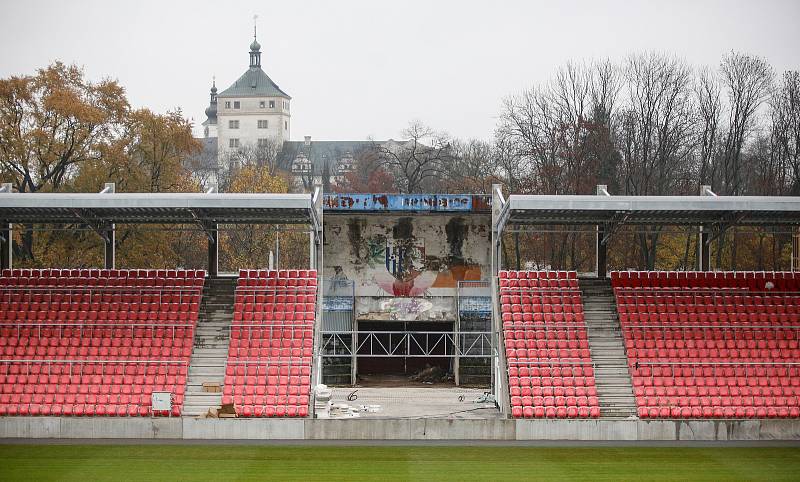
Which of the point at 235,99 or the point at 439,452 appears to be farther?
the point at 235,99

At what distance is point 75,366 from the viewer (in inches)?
1067

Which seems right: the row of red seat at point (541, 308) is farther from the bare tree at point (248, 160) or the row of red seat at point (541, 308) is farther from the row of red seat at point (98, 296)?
the bare tree at point (248, 160)

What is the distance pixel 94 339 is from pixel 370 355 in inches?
318

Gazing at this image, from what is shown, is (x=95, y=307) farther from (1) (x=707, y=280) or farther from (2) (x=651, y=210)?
(1) (x=707, y=280)

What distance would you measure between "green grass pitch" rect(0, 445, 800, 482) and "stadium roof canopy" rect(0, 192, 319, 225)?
6.20 meters

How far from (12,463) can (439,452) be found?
937 centimetres

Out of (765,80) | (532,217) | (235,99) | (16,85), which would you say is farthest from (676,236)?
(235,99)

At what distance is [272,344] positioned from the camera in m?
28.0

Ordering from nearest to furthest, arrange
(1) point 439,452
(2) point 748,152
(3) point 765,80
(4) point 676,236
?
(1) point 439,452 → (3) point 765,80 → (4) point 676,236 → (2) point 748,152

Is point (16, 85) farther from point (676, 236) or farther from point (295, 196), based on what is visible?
point (676, 236)

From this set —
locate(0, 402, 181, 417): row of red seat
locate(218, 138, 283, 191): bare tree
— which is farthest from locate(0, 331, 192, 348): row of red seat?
locate(218, 138, 283, 191): bare tree

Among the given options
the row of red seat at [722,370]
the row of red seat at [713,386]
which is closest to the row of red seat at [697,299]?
the row of red seat at [722,370]

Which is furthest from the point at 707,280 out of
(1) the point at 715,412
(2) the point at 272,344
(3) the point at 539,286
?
(2) the point at 272,344

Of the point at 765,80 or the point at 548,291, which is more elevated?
the point at 765,80
